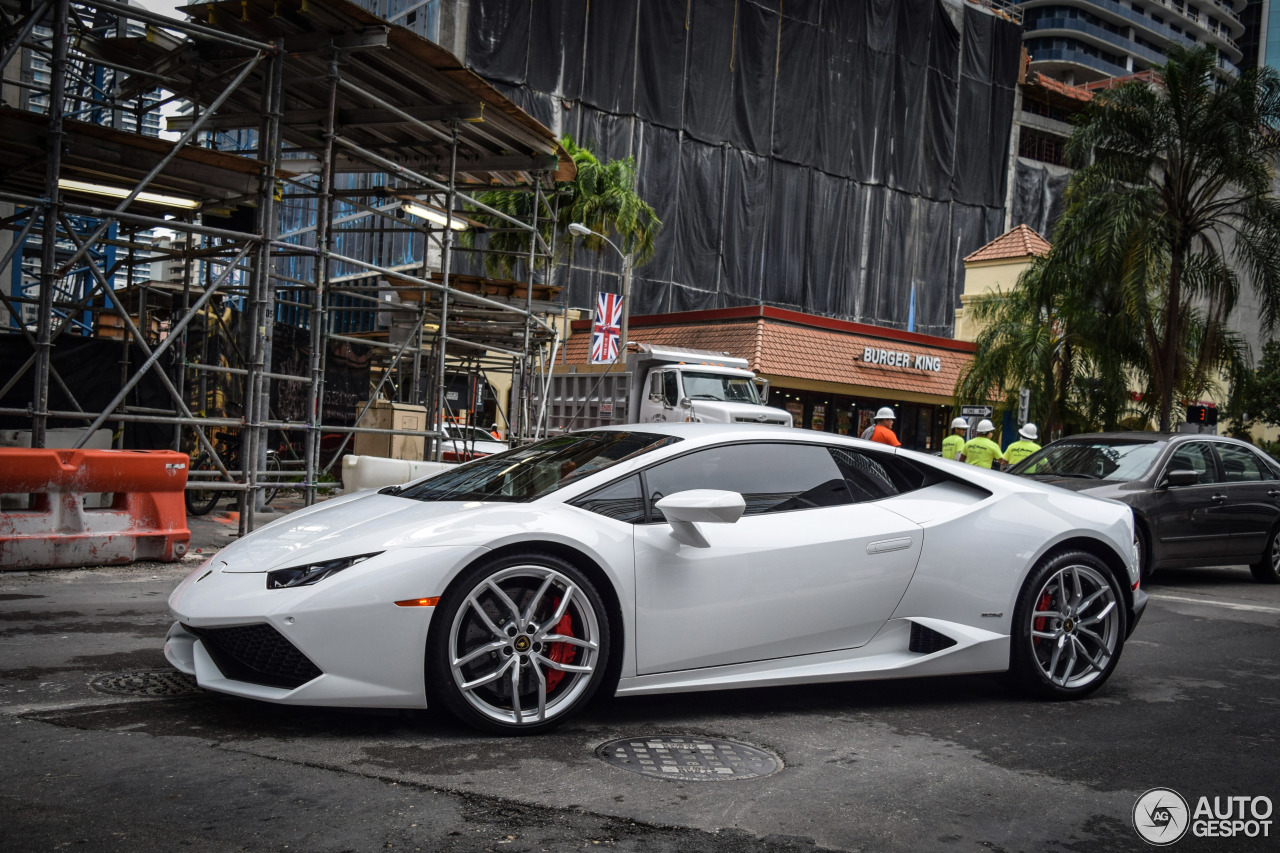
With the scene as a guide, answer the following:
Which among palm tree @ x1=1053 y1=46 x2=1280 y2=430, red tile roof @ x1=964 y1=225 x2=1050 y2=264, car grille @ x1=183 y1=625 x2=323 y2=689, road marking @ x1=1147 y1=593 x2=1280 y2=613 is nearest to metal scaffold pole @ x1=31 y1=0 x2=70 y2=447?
car grille @ x1=183 y1=625 x2=323 y2=689

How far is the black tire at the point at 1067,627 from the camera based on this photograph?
5207 millimetres

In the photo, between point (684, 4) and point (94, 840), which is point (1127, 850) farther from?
point (684, 4)

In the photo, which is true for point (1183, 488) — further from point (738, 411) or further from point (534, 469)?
point (738, 411)

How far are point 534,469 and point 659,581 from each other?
2.99 feet

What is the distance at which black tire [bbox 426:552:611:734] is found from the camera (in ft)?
13.3

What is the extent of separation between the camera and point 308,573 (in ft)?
13.1

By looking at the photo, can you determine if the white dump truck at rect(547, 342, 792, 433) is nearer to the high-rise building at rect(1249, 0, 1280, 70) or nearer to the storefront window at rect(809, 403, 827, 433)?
the storefront window at rect(809, 403, 827, 433)

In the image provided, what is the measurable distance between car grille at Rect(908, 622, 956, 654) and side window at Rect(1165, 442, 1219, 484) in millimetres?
6661

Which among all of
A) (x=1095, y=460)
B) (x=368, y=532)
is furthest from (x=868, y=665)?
(x=1095, y=460)

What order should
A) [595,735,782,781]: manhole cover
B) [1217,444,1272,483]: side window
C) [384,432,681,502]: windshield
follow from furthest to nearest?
[1217,444,1272,483]: side window, [384,432,681,502]: windshield, [595,735,782,781]: manhole cover

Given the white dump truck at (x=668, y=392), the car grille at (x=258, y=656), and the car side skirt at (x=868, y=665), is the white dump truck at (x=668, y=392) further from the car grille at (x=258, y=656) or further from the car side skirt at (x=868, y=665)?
the car grille at (x=258, y=656)

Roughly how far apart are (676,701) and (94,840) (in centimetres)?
259

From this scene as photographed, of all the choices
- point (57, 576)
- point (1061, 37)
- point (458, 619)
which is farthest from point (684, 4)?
point (1061, 37)

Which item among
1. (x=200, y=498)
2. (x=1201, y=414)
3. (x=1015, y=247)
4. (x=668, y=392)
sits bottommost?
(x=200, y=498)
